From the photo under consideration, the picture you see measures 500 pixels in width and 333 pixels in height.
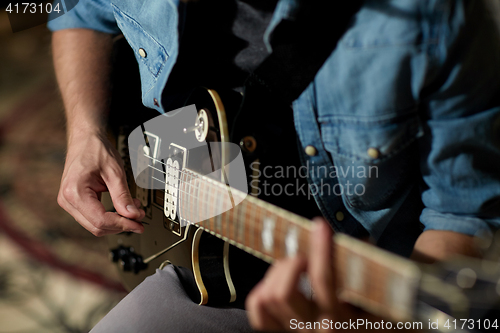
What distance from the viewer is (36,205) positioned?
1811 mm

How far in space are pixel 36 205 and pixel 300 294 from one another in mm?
1743

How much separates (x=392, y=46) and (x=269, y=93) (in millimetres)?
220

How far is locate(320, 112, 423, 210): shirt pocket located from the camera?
0.57 m

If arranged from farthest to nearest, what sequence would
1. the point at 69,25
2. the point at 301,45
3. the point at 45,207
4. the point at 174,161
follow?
the point at 45,207
the point at 69,25
the point at 174,161
the point at 301,45

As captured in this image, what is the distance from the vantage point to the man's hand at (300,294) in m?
0.46

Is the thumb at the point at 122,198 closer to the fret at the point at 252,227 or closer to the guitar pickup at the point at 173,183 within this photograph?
the guitar pickup at the point at 173,183

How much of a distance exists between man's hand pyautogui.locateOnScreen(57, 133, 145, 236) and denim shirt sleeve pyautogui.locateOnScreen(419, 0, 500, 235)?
58 cm

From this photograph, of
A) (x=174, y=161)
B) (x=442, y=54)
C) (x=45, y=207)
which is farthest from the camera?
(x=45, y=207)

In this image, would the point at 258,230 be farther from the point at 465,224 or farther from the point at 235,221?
the point at 465,224

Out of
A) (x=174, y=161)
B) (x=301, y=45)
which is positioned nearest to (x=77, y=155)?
(x=174, y=161)

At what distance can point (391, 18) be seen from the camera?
52 centimetres

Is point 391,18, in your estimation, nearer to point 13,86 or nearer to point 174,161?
point 174,161

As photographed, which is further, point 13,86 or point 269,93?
point 13,86

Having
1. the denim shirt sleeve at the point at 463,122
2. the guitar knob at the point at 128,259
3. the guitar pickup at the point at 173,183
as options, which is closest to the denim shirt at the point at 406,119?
the denim shirt sleeve at the point at 463,122
